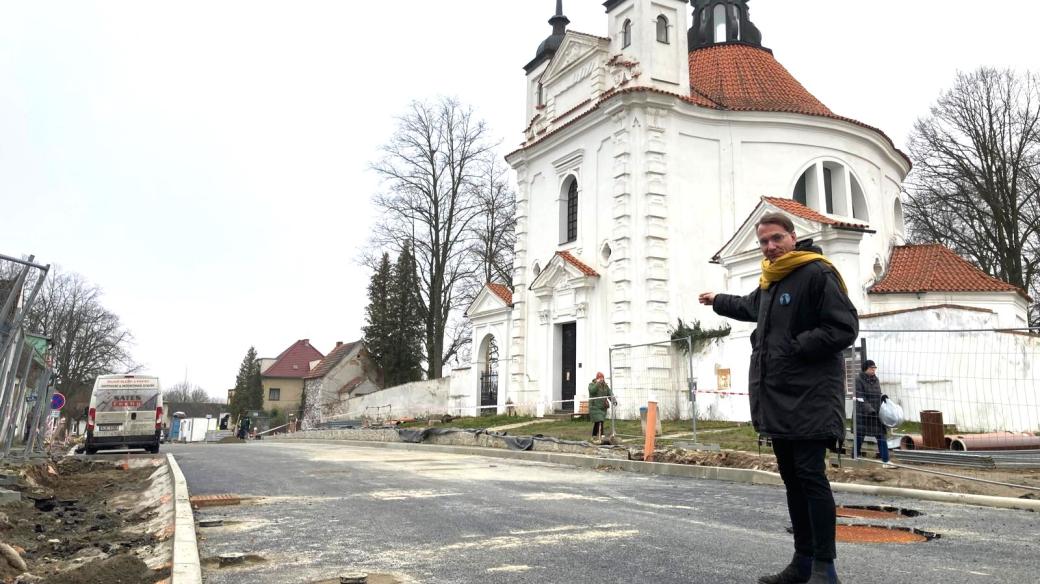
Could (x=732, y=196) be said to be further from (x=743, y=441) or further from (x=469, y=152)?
(x=469, y=152)

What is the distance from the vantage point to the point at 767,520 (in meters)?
6.54

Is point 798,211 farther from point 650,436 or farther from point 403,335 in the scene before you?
point 403,335

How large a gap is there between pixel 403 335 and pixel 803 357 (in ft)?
150

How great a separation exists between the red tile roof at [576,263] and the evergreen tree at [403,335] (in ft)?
72.7

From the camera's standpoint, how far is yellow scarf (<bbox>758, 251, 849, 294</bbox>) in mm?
4055

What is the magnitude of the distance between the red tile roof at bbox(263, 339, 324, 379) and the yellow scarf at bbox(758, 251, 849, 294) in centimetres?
7408

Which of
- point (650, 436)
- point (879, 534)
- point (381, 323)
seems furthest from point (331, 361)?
point (879, 534)

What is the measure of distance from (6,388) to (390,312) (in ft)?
129

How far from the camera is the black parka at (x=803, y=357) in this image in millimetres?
3863

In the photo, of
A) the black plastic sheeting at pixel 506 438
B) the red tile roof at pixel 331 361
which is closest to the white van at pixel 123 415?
the black plastic sheeting at pixel 506 438

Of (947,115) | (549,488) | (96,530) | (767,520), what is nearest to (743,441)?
(549,488)

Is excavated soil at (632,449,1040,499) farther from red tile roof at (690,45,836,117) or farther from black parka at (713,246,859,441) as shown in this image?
red tile roof at (690,45,836,117)

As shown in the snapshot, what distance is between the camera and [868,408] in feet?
38.1

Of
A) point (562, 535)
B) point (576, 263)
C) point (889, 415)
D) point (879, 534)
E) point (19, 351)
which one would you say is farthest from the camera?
point (576, 263)
